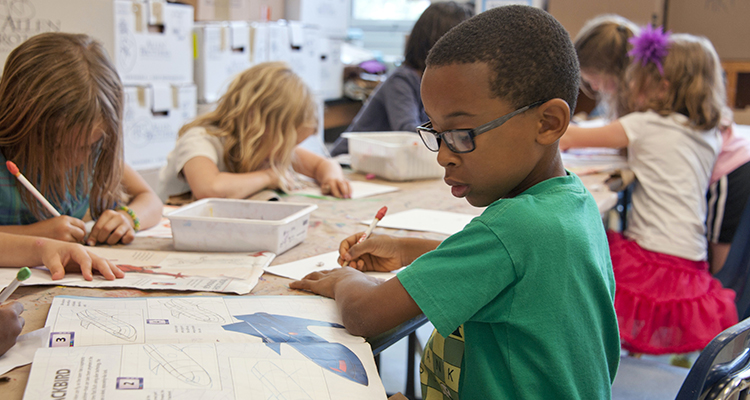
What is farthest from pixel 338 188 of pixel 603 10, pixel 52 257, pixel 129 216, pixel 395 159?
pixel 603 10

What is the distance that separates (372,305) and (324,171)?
102 cm

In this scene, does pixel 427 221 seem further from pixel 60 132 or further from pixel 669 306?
pixel 669 306

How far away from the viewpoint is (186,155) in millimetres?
1506

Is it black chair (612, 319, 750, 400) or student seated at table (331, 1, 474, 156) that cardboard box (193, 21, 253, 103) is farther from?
black chair (612, 319, 750, 400)

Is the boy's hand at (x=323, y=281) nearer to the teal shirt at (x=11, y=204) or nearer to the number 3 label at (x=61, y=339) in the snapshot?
the number 3 label at (x=61, y=339)

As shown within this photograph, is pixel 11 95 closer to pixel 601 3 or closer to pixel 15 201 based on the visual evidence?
pixel 15 201

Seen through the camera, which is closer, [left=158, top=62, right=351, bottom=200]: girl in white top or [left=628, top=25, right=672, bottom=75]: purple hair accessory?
[left=158, top=62, right=351, bottom=200]: girl in white top

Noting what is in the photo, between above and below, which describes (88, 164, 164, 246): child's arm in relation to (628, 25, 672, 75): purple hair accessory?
below

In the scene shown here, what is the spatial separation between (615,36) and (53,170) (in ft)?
6.06

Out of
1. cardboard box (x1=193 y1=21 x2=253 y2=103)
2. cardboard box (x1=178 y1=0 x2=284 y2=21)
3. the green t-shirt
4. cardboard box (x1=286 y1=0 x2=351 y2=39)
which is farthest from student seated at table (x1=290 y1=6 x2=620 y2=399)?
cardboard box (x1=286 y1=0 x2=351 y2=39)

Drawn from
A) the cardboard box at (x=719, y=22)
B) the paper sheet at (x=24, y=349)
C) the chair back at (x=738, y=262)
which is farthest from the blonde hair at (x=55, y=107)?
Result: the cardboard box at (x=719, y=22)

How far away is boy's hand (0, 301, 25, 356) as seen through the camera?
1.98 feet

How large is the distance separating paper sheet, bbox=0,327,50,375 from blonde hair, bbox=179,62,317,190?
3.10 ft

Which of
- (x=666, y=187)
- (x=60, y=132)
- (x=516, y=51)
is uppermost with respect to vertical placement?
(x=516, y=51)
